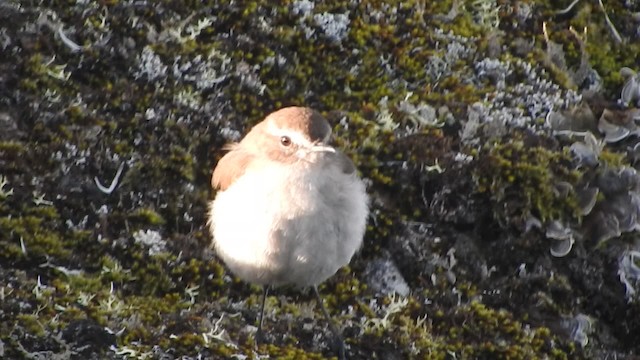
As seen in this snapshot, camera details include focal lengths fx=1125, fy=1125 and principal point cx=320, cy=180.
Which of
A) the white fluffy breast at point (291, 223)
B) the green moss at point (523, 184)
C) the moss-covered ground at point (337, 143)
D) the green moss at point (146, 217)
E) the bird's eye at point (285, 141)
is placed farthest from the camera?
the green moss at point (523, 184)

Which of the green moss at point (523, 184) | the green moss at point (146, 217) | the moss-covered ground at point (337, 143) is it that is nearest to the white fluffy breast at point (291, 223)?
the moss-covered ground at point (337, 143)

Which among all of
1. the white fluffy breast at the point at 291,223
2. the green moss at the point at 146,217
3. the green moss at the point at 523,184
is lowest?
the green moss at the point at 523,184

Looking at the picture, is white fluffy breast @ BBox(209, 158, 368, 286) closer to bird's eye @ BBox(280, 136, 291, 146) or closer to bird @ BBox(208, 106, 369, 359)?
bird @ BBox(208, 106, 369, 359)

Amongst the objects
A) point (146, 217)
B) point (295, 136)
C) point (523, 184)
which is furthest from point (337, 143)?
point (146, 217)

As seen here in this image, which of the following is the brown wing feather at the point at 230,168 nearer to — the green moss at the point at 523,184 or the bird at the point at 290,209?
the bird at the point at 290,209

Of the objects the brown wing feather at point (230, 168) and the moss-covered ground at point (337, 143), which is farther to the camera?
the brown wing feather at point (230, 168)

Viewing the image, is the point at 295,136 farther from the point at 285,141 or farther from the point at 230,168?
the point at 230,168

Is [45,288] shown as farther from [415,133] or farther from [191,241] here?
[415,133]

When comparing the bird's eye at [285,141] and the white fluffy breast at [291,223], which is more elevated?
the bird's eye at [285,141]
